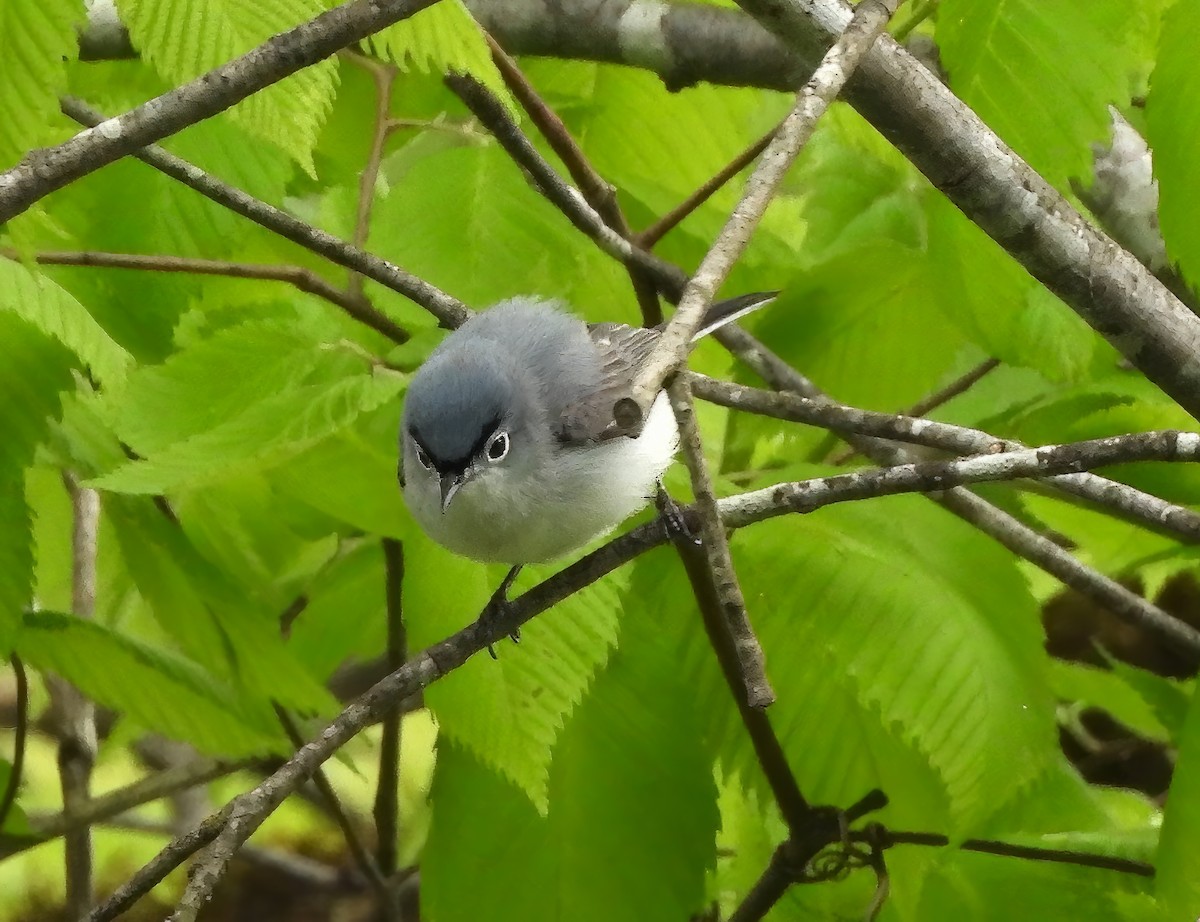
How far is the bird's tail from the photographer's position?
1686 mm

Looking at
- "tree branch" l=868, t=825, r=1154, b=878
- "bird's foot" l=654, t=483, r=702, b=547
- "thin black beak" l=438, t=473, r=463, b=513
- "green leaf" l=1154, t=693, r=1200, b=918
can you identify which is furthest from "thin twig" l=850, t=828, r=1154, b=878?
"thin black beak" l=438, t=473, r=463, b=513

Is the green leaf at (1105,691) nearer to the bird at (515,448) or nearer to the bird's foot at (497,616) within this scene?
the bird at (515,448)

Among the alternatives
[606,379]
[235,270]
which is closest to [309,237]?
[235,270]

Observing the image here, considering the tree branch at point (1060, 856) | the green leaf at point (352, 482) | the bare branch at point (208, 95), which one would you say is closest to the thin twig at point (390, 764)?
the green leaf at point (352, 482)

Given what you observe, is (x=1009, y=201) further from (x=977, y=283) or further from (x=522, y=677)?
(x=522, y=677)

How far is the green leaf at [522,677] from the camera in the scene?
124cm

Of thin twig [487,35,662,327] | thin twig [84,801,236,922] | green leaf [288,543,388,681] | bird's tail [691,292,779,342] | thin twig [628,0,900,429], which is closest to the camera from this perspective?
thin twig [628,0,900,429]

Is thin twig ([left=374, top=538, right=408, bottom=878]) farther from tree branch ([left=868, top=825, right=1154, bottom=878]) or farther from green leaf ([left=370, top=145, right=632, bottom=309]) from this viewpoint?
tree branch ([left=868, top=825, right=1154, bottom=878])

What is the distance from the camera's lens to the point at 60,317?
3.97 ft

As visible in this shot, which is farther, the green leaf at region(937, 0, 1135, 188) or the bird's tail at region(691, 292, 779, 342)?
the bird's tail at region(691, 292, 779, 342)

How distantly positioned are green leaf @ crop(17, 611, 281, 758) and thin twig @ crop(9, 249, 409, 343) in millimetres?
443

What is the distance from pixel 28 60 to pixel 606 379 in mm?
946

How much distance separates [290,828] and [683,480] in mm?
2853

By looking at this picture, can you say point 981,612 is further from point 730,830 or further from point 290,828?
point 290,828
